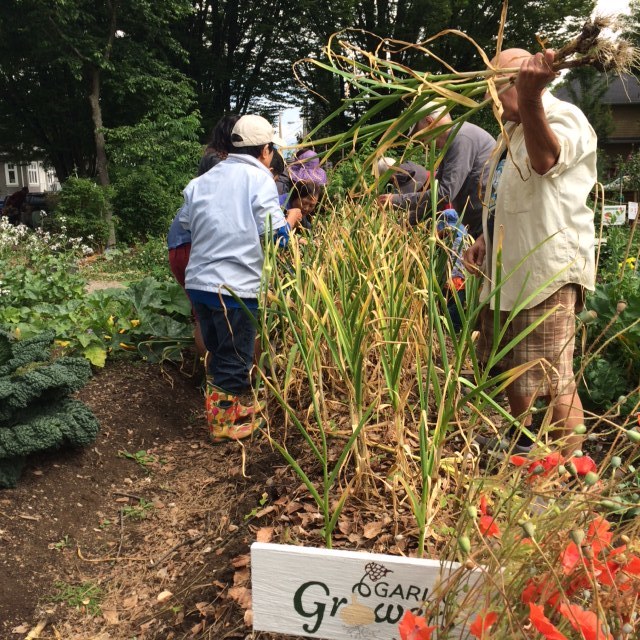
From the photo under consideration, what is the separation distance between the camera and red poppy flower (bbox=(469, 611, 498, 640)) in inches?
35.8

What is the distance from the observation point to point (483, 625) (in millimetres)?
903

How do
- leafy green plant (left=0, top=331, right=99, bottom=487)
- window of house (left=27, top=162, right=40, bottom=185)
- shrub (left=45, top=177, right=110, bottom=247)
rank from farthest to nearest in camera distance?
window of house (left=27, top=162, right=40, bottom=185), shrub (left=45, top=177, right=110, bottom=247), leafy green plant (left=0, top=331, right=99, bottom=487)

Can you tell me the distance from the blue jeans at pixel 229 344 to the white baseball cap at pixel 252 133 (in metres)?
0.80

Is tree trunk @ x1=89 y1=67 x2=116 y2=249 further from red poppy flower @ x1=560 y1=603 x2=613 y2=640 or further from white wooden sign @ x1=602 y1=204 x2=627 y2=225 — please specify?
red poppy flower @ x1=560 y1=603 x2=613 y2=640

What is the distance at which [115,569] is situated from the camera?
7.68 ft

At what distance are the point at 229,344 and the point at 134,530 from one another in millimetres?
935

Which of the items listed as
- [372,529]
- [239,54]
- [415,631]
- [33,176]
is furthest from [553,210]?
[33,176]

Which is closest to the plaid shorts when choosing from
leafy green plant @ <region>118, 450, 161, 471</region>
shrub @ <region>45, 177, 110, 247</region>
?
leafy green plant @ <region>118, 450, 161, 471</region>

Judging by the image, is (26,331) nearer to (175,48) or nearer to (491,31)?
(175,48)

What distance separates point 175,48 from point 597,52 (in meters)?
17.3

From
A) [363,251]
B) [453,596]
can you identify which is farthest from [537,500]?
[363,251]

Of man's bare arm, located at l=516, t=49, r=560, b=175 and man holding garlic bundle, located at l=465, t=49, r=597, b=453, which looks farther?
man holding garlic bundle, located at l=465, t=49, r=597, b=453

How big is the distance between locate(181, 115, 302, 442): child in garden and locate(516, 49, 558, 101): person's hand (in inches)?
57.8

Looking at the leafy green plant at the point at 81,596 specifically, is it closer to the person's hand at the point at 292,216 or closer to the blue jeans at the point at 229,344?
the blue jeans at the point at 229,344
